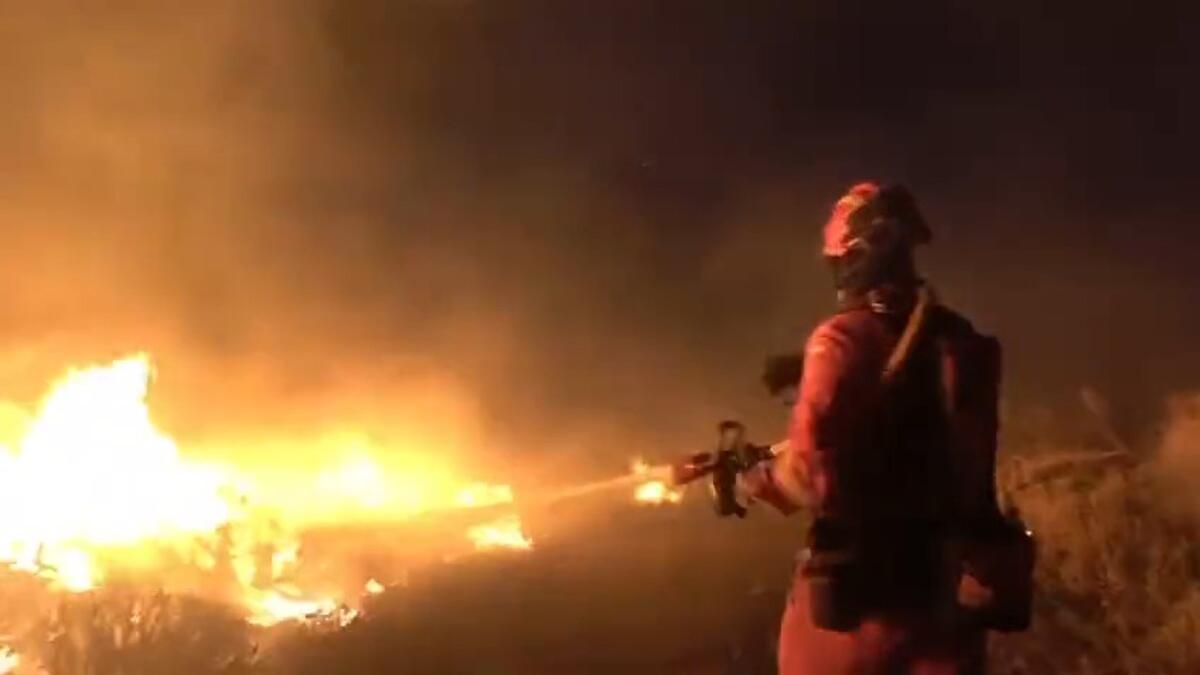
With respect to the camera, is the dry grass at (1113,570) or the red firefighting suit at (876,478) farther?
the dry grass at (1113,570)

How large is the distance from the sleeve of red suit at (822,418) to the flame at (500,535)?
5.83m

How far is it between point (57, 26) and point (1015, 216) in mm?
9855

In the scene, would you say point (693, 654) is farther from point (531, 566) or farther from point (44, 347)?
point (44, 347)

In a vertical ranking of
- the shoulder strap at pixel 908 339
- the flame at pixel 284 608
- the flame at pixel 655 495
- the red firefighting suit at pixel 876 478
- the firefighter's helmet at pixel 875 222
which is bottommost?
the red firefighting suit at pixel 876 478

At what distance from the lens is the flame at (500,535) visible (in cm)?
909

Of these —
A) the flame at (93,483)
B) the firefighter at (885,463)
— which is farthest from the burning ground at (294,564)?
the firefighter at (885,463)

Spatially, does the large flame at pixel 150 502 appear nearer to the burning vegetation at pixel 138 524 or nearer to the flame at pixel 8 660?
the burning vegetation at pixel 138 524

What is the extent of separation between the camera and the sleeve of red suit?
3.23 meters

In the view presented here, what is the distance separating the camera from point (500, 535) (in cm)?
927

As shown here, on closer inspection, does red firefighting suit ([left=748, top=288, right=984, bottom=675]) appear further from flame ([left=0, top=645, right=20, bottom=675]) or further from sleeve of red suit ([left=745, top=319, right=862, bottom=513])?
flame ([left=0, top=645, right=20, bottom=675])

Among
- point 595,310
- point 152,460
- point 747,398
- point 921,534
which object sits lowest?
point 921,534

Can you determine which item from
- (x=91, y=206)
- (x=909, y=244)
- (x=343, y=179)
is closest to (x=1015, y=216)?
(x=343, y=179)

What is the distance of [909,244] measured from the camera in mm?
3436

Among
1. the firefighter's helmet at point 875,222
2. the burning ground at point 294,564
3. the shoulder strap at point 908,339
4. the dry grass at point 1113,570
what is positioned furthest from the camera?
the burning ground at point 294,564
